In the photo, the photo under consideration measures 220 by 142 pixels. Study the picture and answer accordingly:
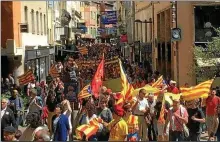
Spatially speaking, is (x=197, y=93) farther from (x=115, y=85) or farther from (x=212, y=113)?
(x=115, y=85)

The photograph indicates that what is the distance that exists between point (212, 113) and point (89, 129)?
3.79 meters

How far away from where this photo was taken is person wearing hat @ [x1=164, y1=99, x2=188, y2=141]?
39.0 feet

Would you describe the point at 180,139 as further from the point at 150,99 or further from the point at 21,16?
the point at 21,16

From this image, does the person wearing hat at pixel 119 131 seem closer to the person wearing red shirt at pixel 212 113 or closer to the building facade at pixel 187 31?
the person wearing red shirt at pixel 212 113

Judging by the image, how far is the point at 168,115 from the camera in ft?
39.6

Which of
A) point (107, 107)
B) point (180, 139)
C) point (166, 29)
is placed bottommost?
point (180, 139)

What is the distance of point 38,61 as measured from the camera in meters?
30.4

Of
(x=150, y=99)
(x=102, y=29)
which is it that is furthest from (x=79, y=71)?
(x=102, y=29)

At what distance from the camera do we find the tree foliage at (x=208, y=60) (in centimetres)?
1966

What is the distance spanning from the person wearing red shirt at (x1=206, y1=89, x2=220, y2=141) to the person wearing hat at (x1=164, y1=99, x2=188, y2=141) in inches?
65.7

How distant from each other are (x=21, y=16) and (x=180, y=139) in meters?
15.1

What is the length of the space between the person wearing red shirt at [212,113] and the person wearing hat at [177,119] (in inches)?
65.7

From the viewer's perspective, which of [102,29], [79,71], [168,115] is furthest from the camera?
[102,29]

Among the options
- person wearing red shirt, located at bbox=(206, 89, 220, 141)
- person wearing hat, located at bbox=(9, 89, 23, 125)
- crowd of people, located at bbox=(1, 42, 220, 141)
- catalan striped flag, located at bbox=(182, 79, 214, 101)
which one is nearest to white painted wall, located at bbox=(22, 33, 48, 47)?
person wearing hat, located at bbox=(9, 89, 23, 125)
